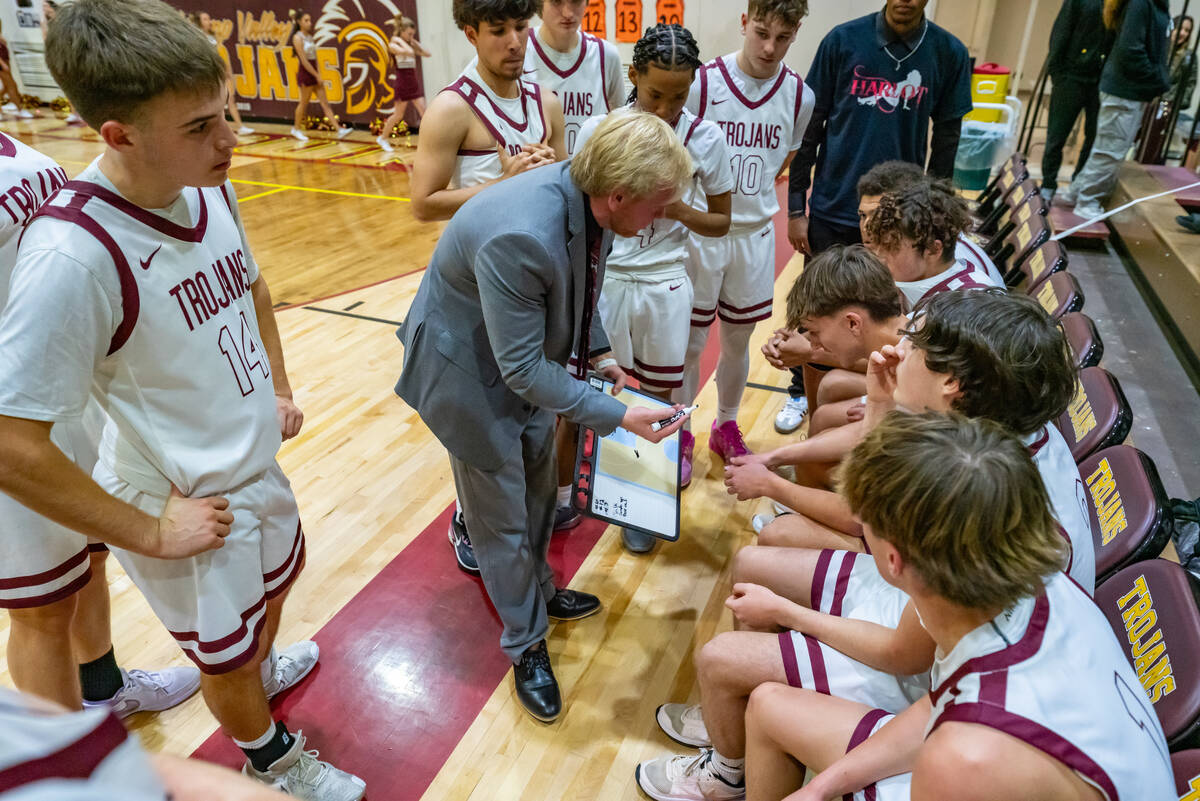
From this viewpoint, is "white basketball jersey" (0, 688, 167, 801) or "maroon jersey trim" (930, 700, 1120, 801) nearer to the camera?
"white basketball jersey" (0, 688, 167, 801)

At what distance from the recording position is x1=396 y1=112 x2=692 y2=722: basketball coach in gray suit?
67.4 inches

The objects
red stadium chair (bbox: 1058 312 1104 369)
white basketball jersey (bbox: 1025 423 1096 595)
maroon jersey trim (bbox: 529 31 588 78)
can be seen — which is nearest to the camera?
white basketball jersey (bbox: 1025 423 1096 595)

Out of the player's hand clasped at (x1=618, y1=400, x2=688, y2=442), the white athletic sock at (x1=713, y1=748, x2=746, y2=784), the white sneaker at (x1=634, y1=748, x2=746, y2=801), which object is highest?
the player's hand clasped at (x1=618, y1=400, x2=688, y2=442)

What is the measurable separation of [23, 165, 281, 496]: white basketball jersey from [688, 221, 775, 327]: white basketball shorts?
75.3 inches

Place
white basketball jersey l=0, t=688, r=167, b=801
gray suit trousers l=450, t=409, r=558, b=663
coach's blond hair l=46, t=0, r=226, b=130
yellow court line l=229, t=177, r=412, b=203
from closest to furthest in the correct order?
1. white basketball jersey l=0, t=688, r=167, b=801
2. coach's blond hair l=46, t=0, r=226, b=130
3. gray suit trousers l=450, t=409, r=558, b=663
4. yellow court line l=229, t=177, r=412, b=203

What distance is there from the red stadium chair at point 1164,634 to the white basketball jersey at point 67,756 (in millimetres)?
1292

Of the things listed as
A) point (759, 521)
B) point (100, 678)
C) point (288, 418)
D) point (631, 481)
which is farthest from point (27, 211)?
point (759, 521)

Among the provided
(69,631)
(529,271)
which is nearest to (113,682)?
(69,631)

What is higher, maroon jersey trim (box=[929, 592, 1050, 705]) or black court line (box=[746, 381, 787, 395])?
maroon jersey trim (box=[929, 592, 1050, 705])

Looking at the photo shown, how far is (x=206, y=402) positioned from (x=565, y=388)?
2.54 feet

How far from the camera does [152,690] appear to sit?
2.22m

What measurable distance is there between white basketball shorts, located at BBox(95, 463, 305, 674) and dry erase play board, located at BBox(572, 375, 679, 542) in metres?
0.98

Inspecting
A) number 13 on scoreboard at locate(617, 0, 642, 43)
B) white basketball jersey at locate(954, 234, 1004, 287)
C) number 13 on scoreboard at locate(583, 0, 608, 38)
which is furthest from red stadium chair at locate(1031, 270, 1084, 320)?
number 13 on scoreboard at locate(583, 0, 608, 38)

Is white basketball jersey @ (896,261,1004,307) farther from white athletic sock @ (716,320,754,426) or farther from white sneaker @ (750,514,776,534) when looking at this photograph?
white sneaker @ (750,514,776,534)
